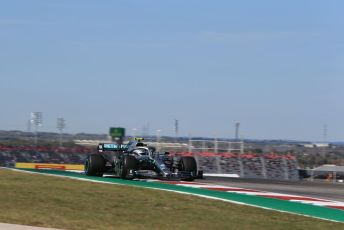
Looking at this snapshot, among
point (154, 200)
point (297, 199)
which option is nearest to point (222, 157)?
point (297, 199)

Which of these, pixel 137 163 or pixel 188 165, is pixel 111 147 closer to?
pixel 137 163

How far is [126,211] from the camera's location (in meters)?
11.8

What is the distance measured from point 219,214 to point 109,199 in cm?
236

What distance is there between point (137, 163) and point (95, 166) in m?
1.55

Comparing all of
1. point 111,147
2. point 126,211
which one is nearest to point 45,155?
point 111,147

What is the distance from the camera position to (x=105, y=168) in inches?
800

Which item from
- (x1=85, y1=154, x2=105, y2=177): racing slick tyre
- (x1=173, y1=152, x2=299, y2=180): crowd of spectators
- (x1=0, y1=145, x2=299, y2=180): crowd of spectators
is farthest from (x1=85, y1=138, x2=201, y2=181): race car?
(x1=0, y1=145, x2=299, y2=180): crowd of spectators

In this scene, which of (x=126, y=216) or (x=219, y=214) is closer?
(x=126, y=216)

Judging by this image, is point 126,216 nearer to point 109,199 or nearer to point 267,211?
point 109,199

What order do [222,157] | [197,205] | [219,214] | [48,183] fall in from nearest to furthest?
[219,214] → [197,205] → [48,183] → [222,157]

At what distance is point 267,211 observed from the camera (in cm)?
1292

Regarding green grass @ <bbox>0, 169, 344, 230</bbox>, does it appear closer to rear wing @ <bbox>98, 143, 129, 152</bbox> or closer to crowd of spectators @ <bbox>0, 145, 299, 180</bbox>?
rear wing @ <bbox>98, 143, 129, 152</bbox>

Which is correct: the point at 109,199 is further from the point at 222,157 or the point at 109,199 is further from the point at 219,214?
the point at 222,157

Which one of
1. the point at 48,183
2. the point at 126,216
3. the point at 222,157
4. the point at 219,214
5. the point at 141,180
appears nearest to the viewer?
the point at 126,216
